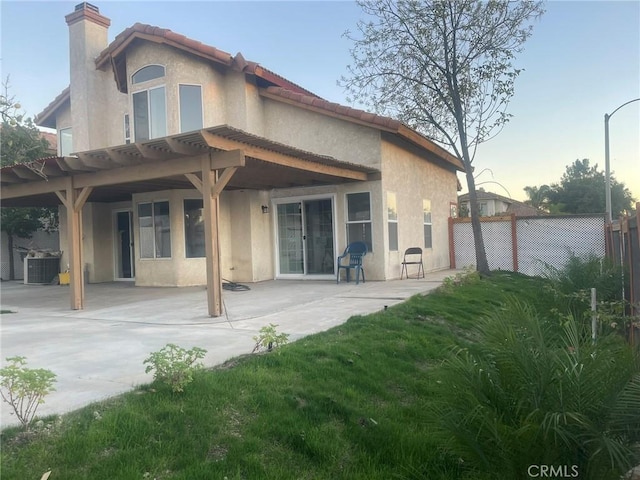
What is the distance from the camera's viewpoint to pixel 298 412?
147 inches

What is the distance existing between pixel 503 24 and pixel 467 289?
756 cm

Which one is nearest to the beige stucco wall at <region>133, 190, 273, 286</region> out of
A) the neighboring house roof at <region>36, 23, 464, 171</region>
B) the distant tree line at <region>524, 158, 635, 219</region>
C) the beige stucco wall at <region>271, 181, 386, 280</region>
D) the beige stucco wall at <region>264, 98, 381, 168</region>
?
the beige stucco wall at <region>271, 181, 386, 280</region>

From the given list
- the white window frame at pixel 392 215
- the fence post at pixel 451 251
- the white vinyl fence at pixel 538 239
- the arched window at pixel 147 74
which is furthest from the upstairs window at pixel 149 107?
the white vinyl fence at pixel 538 239

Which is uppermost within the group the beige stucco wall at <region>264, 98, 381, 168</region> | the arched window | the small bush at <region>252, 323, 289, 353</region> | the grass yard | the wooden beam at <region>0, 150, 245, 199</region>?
the arched window

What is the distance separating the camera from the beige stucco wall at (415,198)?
12906 mm

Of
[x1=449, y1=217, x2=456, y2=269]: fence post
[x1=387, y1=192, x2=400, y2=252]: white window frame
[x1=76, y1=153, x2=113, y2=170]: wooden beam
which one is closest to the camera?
[x1=76, y1=153, x2=113, y2=170]: wooden beam

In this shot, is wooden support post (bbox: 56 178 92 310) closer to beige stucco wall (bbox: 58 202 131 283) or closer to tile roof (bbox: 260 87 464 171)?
beige stucco wall (bbox: 58 202 131 283)

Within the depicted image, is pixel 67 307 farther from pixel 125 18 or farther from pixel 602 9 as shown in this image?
pixel 602 9

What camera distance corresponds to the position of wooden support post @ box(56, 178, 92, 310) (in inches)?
374

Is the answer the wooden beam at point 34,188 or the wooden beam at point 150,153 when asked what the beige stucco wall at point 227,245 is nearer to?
the wooden beam at point 34,188

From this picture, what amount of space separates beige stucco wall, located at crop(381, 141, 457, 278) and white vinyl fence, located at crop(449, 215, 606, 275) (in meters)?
1.67

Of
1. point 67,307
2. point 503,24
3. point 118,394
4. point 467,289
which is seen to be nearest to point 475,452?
point 118,394

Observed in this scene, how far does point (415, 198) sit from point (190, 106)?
730cm

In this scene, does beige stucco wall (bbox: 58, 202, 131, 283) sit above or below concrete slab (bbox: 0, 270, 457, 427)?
above
